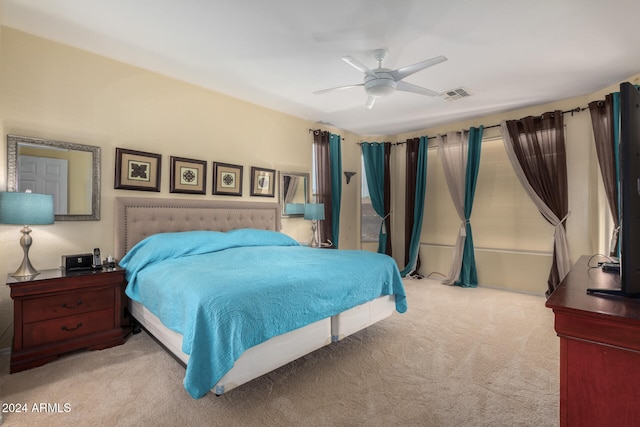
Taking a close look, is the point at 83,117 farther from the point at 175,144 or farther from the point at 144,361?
the point at 144,361

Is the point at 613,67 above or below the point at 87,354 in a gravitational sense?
above

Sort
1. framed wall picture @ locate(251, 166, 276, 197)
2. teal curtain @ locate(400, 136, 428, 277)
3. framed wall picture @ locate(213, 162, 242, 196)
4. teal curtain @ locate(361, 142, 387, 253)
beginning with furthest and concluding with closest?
teal curtain @ locate(361, 142, 387, 253) < teal curtain @ locate(400, 136, 428, 277) < framed wall picture @ locate(251, 166, 276, 197) < framed wall picture @ locate(213, 162, 242, 196)

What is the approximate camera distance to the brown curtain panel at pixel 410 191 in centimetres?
554

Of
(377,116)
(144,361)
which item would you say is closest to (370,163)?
(377,116)

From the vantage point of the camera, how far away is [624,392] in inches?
38.8

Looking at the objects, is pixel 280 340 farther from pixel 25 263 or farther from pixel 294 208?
pixel 294 208

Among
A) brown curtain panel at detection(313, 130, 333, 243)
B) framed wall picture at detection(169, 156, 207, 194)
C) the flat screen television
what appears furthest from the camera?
brown curtain panel at detection(313, 130, 333, 243)

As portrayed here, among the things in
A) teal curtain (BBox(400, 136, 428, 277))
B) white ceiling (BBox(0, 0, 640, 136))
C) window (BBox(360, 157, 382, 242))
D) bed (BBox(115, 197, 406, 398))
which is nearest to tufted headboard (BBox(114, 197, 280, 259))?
bed (BBox(115, 197, 406, 398))

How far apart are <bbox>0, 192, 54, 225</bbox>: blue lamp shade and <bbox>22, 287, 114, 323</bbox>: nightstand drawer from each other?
2.00 ft

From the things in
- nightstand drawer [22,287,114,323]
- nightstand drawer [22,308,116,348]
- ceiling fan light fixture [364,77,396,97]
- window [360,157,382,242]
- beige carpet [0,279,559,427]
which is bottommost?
beige carpet [0,279,559,427]

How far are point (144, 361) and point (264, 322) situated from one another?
132 centimetres

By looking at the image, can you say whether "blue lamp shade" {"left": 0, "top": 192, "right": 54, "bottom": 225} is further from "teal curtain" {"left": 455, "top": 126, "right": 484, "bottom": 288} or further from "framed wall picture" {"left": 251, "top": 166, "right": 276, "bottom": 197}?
"teal curtain" {"left": 455, "top": 126, "right": 484, "bottom": 288}

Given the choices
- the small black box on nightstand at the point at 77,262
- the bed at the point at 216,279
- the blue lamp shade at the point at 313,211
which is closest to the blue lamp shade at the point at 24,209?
the small black box on nightstand at the point at 77,262

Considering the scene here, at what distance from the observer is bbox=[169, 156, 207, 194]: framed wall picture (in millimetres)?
3555
